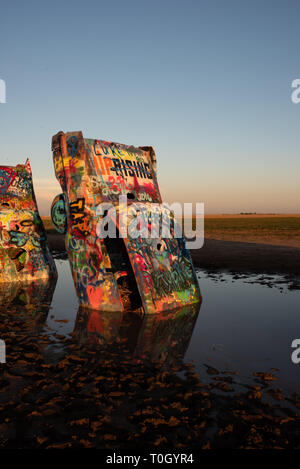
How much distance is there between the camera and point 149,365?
683 centimetres

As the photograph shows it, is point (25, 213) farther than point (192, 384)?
Yes

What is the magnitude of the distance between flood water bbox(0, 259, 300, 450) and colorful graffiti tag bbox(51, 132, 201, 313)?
0.66 metres

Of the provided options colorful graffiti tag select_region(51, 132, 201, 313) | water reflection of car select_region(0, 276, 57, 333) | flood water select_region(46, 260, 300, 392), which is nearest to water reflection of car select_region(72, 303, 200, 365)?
flood water select_region(46, 260, 300, 392)

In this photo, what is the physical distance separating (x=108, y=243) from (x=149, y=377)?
6314 mm

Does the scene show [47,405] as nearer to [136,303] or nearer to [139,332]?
[139,332]

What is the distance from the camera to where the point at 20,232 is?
1527 centimetres

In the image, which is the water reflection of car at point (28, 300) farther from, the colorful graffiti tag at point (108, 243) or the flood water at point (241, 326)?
the colorful graffiti tag at point (108, 243)

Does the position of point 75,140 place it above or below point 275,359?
above

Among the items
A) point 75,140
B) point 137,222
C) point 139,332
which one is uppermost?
point 75,140

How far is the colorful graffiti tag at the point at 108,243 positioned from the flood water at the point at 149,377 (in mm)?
658

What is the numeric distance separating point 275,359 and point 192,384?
215 centimetres

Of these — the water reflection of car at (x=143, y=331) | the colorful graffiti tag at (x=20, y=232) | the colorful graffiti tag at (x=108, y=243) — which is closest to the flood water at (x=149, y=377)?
the water reflection of car at (x=143, y=331)
